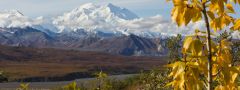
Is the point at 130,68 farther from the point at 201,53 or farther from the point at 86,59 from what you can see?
the point at 201,53

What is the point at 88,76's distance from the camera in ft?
410

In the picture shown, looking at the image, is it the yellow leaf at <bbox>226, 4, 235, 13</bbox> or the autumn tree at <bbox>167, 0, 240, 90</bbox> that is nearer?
the autumn tree at <bbox>167, 0, 240, 90</bbox>

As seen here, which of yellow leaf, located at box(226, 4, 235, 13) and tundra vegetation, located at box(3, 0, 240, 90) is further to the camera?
yellow leaf, located at box(226, 4, 235, 13)

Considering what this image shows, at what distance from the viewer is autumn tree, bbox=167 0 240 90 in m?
3.56

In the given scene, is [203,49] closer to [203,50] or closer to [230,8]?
[203,50]

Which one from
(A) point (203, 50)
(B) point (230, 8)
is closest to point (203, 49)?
(A) point (203, 50)

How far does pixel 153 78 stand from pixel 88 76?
340 feet

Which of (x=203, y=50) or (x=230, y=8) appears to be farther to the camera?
(x=230, y=8)

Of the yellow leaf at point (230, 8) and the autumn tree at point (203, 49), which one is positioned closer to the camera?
the autumn tree at point (203, 49)

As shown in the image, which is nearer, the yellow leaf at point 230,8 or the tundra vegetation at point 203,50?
the tundra vegetation at point 203,50

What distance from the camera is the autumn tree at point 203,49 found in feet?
11.7

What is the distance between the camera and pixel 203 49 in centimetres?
372

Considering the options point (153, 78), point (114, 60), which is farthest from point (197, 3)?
point (114, 60)

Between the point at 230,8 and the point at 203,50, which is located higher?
the point at 230,8
